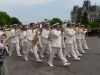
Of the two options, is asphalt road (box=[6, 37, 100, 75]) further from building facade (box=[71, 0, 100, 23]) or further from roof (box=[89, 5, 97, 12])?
roof (box=[89, 5, 97, 12])

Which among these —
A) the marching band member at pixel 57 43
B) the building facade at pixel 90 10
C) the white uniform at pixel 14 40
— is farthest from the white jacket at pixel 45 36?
the building facade at pixel 90 10

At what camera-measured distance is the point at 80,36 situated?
2462 centimetres

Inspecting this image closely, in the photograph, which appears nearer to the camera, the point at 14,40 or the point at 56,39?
the point at 56,39

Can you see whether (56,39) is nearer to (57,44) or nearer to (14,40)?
(57,44)

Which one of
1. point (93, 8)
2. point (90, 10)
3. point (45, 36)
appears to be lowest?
point (90, 10)

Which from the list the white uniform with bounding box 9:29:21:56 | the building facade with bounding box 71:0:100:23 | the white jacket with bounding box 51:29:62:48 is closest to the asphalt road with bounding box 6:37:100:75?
the white jacket with bounding box 51:29:62:48

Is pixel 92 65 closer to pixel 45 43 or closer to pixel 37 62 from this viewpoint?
pixel 37 62

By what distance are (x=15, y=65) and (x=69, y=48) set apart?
2569mm

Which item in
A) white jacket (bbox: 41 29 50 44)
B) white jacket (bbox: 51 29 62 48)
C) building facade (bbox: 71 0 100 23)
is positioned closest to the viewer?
white jacket (bbox: 51 29 62 48)

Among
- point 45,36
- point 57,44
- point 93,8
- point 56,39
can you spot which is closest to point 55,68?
point 57,44

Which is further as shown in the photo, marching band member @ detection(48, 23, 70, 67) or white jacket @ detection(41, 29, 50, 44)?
white jacket @ detection(41, 29, 50, 44)

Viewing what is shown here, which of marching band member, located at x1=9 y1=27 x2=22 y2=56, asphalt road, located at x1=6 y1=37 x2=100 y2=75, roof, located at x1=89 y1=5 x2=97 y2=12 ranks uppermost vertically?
roof, located at x1=89 y1=5 x2=97 y2=12

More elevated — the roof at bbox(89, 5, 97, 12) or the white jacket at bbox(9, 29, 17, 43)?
the roof at bbox(89, 5, 97, 12)

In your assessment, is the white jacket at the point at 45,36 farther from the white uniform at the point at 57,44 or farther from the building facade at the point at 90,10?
the building facade at the point at 90,10
